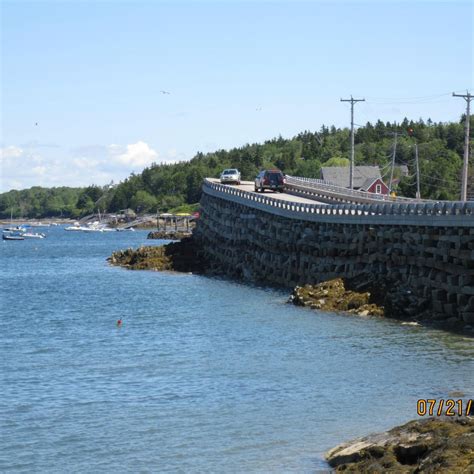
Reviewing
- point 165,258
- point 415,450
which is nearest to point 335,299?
point 415,450

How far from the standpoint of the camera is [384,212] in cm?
5262

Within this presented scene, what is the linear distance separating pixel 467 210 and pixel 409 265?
178 inches

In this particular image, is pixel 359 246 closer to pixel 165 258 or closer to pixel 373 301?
pixel 373 301

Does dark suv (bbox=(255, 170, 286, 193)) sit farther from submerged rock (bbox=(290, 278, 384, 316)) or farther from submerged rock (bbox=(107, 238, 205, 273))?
submerged rock (bbox=(290, 278, 384, 316))

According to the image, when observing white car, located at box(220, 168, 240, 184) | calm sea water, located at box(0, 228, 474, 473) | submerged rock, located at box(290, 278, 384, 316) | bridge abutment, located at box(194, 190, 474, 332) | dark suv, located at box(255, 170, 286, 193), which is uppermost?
white car, located at box(220, 168, 240, 184)

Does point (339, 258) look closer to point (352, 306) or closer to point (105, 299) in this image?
point (352, 306)

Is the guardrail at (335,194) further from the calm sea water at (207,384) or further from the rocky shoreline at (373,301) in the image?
the calm sea water at (207,384)

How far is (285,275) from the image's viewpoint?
6300cm

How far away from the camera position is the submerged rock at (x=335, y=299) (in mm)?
47031

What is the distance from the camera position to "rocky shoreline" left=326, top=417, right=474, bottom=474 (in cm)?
1925

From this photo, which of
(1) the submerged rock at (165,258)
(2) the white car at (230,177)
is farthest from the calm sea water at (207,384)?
(2) the white car at (230,177)

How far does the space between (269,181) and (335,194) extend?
870 cm
